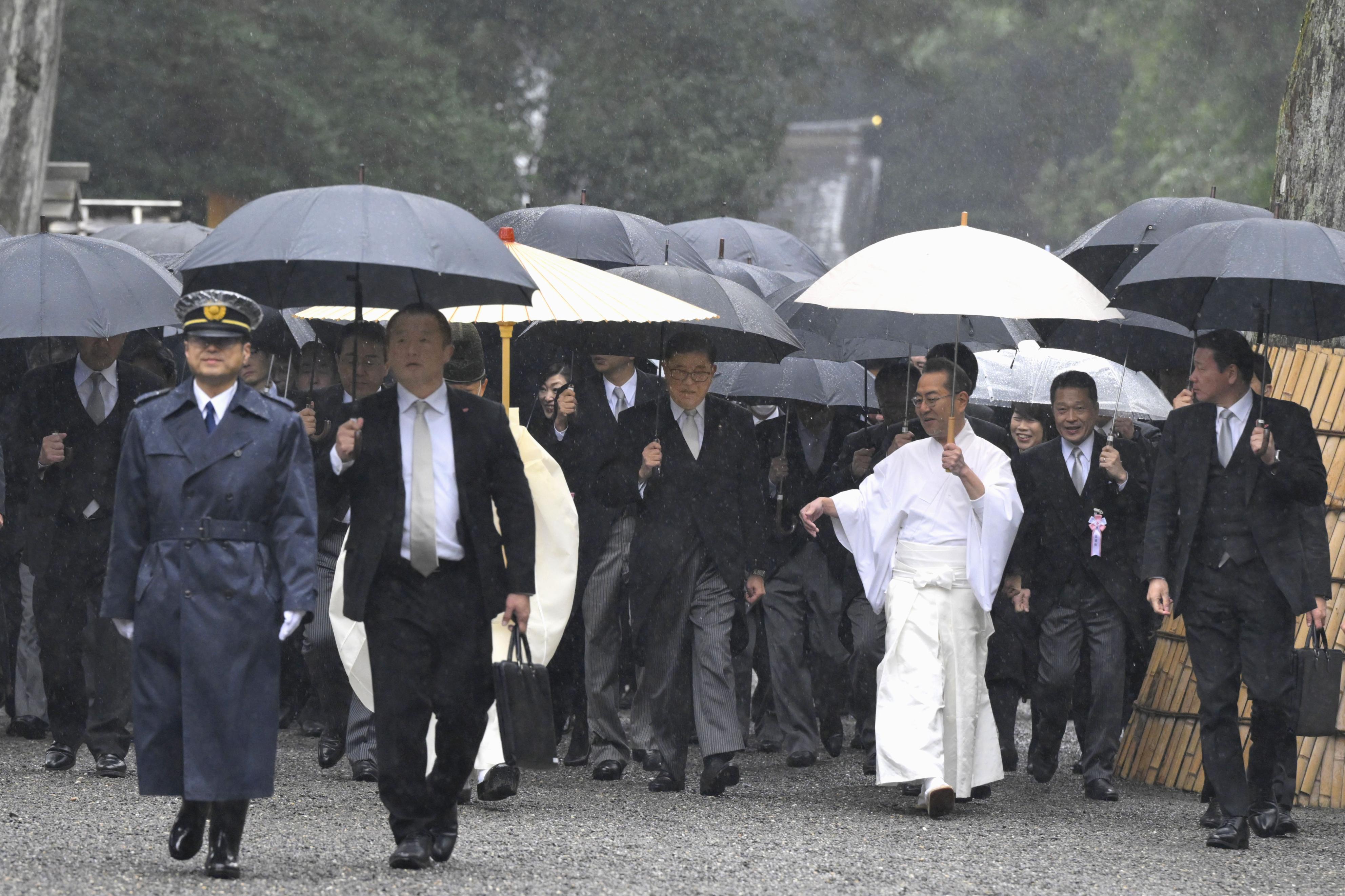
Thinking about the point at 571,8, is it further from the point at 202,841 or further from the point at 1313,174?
the point at 202,841

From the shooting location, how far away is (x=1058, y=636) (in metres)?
8.23

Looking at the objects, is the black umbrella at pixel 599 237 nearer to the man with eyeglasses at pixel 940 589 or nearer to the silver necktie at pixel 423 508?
the man with eyeglasses at pixel 940 589

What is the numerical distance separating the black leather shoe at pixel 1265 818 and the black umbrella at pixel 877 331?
7.80 ft

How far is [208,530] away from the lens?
551 centimetres

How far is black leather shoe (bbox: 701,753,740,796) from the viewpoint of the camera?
7.64 m

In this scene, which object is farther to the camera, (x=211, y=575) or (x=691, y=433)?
(x=691, y=433)

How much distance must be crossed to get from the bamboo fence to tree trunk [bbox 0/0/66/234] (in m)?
10.1

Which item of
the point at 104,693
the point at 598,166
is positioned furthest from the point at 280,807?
the point at 598,166

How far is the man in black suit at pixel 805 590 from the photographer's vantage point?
874 cm

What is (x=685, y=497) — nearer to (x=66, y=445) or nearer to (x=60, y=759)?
(x=66, y=445)

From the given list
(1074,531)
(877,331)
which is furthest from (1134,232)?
(1074,531)

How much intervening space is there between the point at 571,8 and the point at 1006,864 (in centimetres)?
2021

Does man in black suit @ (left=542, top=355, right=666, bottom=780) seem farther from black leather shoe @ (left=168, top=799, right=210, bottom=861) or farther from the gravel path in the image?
black leather shoe @ (left=168, top=799, right=210, bottom=861)

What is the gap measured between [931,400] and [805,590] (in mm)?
1740
